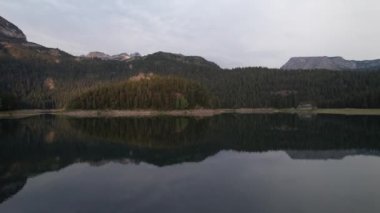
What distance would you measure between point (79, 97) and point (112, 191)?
482 ft

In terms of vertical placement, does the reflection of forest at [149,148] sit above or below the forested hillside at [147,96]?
below

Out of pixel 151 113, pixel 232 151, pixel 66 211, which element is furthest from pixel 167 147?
pixel 151 113

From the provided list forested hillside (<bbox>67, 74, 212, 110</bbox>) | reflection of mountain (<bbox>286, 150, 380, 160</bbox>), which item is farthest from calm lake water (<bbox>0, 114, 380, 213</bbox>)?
forested hillside (<bbox>67, 74, 212, 110</bbox>)

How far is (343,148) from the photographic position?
4531cm

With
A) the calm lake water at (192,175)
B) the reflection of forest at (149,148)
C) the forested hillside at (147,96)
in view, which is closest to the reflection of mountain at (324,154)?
the reflection of forest at (149,148)

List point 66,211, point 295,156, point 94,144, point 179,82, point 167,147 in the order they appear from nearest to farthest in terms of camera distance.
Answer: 1. point 66,211
2. point 295,156
3. point 167,147
4. point 94,144
5. point 179,82

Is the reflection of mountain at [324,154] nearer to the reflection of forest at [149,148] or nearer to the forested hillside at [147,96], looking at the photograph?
the reflection of forest at [149,148]

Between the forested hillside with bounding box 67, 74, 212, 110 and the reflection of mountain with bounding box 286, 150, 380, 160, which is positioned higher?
the forested hillside with bounding box 67, 74, 212, 110

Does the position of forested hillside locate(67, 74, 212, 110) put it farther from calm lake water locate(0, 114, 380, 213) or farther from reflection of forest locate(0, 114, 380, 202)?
calm lake water locate(0, 114, 380, 213)

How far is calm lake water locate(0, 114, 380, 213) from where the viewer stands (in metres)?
20.8

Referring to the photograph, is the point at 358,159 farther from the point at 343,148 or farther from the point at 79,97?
the point at 79,97

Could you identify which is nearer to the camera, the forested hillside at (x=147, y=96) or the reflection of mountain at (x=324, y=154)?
the reflection of mountain at (x=324, y=154)

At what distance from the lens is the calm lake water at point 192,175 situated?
819 inches

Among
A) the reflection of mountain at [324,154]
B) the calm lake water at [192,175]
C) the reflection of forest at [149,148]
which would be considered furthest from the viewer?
the reflection of mountain at [324,154]
